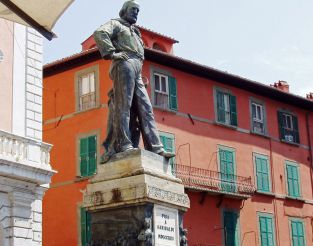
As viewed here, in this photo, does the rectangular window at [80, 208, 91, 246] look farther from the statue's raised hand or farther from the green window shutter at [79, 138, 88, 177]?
the statue's raised hand

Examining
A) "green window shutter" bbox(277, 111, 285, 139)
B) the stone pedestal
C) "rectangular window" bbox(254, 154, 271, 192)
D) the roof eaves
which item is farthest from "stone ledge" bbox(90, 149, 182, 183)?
"green window shutter" bbox(277, 111, 285, 139)

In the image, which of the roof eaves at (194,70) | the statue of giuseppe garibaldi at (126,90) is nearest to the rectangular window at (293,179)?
the roof eaves at (194,70)

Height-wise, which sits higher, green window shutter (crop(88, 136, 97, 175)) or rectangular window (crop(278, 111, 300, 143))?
rectangular window (crop(278, 111, 300, 143))

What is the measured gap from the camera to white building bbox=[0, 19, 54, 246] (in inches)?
735

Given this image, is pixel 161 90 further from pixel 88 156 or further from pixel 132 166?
pixel 132 166

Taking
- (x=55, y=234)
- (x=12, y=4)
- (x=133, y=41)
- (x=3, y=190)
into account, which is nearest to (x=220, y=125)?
(x=55, y=234)

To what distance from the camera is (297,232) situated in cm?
3138

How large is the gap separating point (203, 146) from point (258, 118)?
14.1ft

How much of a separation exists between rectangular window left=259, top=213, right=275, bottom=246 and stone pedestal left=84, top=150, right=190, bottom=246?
21.2 metres

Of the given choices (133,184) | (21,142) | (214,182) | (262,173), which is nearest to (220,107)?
(262,173)

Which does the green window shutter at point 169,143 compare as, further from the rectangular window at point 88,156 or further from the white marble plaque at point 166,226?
the white marble plaque at point 166,226

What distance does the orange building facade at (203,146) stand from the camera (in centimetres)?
2620

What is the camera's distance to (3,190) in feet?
60.9

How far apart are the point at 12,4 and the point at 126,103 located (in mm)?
3309
